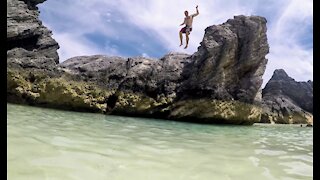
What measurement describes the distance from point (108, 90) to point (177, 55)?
4.36 meters

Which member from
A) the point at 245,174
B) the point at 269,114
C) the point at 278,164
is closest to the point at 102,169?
the point at 245,174

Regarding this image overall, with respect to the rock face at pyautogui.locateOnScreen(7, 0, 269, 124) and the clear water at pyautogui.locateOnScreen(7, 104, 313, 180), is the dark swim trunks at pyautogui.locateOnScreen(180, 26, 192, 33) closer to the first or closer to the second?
the rock face at pyautogui.locateOnScreen(7, 0, 269, 124)

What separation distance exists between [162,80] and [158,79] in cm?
23

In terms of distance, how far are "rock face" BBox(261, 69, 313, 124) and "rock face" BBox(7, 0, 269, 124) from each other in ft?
24.3

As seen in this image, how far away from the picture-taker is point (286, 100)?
82.0 ft

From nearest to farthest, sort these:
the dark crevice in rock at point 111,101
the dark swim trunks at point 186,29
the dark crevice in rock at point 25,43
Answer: the dark swim trunks at point 186,29 → the dark crevice in rock at point 111,101 → the dark crevice in rock at point 25,43

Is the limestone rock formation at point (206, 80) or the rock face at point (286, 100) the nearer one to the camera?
the limestone rock formation at point (206, 80)

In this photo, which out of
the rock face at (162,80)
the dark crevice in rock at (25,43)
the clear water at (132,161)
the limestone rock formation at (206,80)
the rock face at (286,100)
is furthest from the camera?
the rock face at (286,100)

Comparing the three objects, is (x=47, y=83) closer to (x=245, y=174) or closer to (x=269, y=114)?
(x=245, y=174)

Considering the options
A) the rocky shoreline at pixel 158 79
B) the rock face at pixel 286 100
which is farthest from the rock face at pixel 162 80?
the rock face at pixel 286 100

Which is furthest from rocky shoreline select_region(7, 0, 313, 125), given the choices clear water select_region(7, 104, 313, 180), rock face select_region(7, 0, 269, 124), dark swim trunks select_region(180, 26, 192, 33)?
clear water select_region(7, 104, 313, 180)

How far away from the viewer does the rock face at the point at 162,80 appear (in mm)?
14977

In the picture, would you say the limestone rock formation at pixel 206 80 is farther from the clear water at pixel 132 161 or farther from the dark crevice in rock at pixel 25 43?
the clear water at pixel 132 161

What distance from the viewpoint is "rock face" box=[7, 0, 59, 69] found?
51.0 ft
